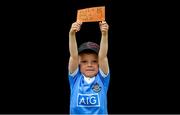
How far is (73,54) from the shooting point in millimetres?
7848

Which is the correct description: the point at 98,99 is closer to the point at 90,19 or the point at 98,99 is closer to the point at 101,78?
the point at 101,78

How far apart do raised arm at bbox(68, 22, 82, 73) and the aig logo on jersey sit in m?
0.26

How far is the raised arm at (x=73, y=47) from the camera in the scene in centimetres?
781

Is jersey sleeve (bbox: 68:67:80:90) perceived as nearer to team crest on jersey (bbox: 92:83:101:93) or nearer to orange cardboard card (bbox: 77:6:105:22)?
team crest on jersey (bbox: 92:83:101:93)

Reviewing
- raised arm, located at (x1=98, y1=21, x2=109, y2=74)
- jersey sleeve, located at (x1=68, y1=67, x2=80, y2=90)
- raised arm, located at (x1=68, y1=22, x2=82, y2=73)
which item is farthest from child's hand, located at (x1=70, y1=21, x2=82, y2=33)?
jersey sleeve, located at (x1=68, y1=67, x2=80, y2=90)

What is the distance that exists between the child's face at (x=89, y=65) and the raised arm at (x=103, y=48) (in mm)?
74

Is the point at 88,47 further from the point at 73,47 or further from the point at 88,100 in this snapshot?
the point at 88,100

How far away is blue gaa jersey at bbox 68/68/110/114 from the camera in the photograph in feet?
25.7

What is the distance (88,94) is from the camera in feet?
25.8

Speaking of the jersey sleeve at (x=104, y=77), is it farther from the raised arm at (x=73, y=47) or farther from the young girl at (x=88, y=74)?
the raised arm at (x=73, y=47)

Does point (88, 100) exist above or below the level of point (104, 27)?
below

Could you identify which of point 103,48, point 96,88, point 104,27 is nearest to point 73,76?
point 96,88

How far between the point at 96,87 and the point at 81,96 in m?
0.16

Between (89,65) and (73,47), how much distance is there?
0.23 meters
